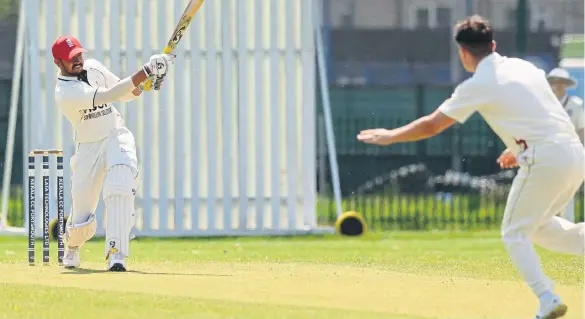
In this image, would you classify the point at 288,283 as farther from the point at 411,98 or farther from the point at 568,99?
the point at 411,98

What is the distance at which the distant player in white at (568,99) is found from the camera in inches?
613

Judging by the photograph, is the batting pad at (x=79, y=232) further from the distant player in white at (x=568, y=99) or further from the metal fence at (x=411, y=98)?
the metal fence at (x=411, y=98)

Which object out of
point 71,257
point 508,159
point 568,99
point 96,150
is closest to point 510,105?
point 508,159

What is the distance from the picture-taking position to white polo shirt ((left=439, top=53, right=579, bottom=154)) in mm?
8695

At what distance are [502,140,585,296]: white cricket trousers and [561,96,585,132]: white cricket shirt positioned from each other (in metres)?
6.82

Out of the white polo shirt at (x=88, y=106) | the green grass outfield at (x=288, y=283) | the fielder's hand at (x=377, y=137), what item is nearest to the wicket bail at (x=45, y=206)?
the green grass outfield at (x=288, y=283)

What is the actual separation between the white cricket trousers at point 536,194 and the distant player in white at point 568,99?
6.83 meters

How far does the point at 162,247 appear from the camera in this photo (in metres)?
15.9

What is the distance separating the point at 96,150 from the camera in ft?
40.4

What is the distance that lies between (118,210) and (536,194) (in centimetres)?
432

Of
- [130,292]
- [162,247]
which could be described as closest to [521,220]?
[130,292]

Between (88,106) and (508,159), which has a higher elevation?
(88,106)

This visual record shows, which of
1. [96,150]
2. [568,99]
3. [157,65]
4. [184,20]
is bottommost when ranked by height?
[96,150]

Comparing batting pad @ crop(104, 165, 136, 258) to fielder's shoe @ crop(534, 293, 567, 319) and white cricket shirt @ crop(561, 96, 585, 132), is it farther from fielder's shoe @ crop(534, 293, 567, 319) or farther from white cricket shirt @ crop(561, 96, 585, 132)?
white cricket shirt @ crop(561, 96, 585, 132)
